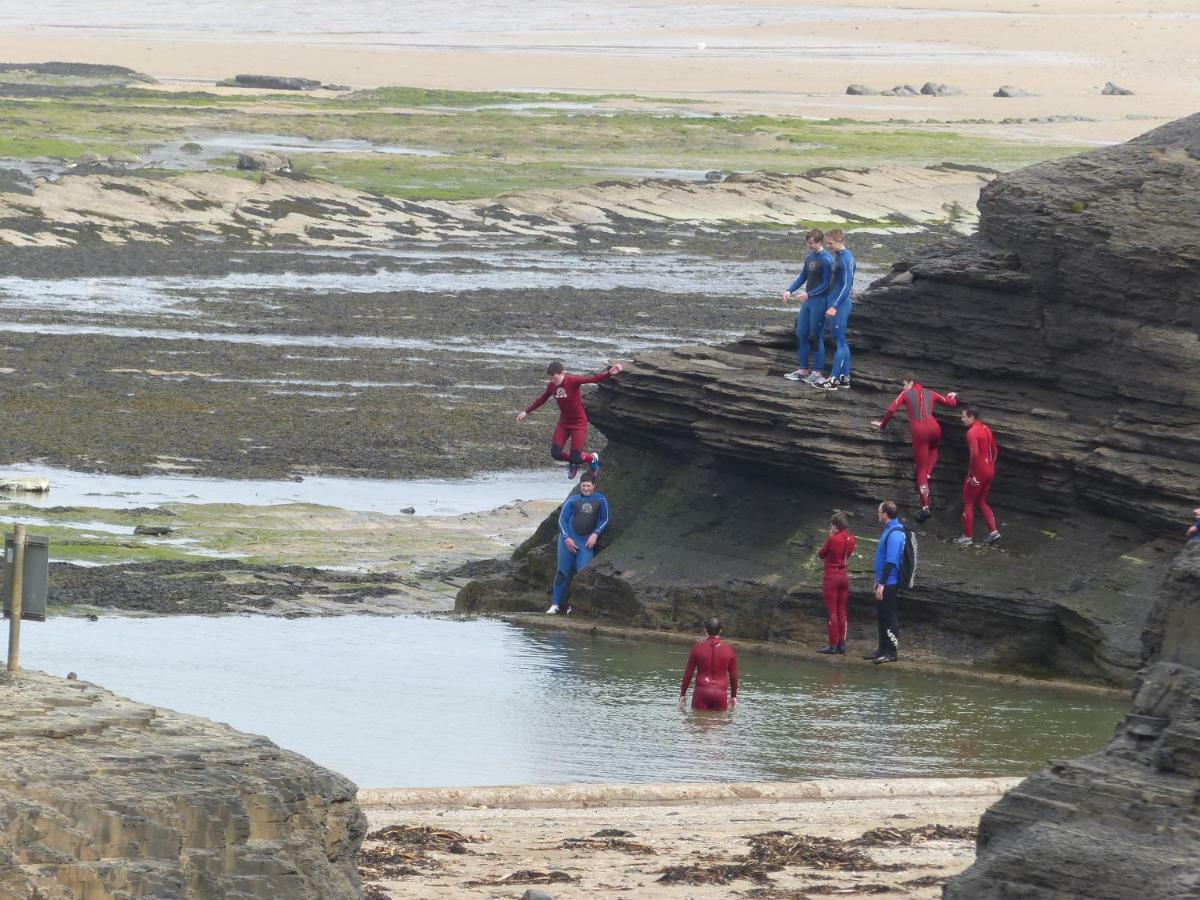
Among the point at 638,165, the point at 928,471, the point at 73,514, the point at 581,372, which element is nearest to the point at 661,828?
the point at 928,471

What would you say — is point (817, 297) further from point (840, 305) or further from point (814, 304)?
point (840, 305)

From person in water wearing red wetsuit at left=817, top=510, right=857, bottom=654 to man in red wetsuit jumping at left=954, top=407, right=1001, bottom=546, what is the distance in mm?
1259

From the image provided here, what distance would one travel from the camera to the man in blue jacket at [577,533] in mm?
23000

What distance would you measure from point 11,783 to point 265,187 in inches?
2149

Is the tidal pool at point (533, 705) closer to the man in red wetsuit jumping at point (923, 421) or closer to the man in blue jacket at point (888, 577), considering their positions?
the man in blue jacket at point (888, 577)

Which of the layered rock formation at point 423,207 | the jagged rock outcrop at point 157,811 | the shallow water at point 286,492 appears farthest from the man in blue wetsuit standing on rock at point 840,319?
the layered rock formation at point 423,207

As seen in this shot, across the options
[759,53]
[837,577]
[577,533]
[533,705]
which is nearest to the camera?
[533,705]

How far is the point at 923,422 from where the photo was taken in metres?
21.0

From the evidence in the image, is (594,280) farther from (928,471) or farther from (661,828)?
(661,828)

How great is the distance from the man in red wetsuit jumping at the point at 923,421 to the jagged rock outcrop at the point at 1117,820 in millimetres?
11436

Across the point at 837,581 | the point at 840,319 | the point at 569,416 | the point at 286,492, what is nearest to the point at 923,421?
→ the point at 840,319

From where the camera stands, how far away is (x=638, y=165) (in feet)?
253

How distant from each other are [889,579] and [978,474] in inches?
60.3

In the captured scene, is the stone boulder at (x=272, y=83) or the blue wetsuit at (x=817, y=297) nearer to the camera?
the blue wetsuit at (x=817, y=297)
